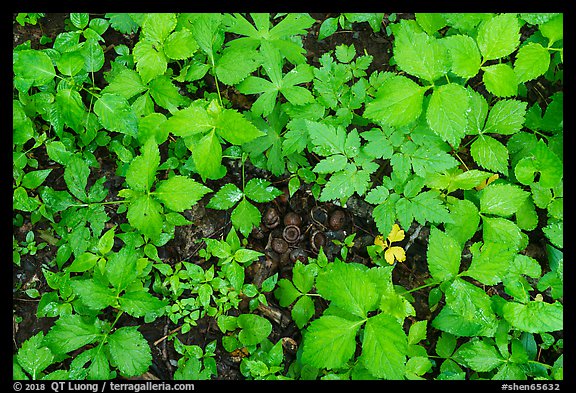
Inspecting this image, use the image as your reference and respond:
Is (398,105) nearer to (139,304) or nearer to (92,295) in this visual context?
(139,304)

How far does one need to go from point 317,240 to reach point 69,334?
1626 mm

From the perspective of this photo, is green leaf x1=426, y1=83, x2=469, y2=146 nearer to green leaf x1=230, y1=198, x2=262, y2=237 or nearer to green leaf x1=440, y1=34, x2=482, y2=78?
green leaf x1=440, y1=34, x2=482, y2=78

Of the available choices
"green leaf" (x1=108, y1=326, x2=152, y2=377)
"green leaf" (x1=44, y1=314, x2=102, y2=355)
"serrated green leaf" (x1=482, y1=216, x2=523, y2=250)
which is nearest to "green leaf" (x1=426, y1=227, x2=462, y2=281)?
"serrated green leaf" (x1=482, y1=216, x2=523, y2=250)

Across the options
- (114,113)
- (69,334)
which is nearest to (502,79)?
(114,113)

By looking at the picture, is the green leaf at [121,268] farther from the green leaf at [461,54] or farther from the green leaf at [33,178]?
the green leaf at [461,54]

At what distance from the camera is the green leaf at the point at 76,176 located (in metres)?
2.92

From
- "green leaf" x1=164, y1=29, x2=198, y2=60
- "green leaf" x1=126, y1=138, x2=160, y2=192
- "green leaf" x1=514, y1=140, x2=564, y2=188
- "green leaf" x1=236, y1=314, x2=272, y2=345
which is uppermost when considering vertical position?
"green leaf" x1=164, y1=29, x2=198, y2=60

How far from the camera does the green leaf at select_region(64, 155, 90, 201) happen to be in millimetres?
2918

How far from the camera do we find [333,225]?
3117 mm

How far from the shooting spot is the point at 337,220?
10.2ft

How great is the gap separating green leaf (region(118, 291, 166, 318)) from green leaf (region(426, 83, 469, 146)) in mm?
1937

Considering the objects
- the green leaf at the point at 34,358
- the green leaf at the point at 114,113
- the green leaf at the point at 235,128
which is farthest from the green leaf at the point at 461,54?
the green leaf at the point at 34,358

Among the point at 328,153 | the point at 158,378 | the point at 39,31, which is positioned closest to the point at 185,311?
the point at 158,378
